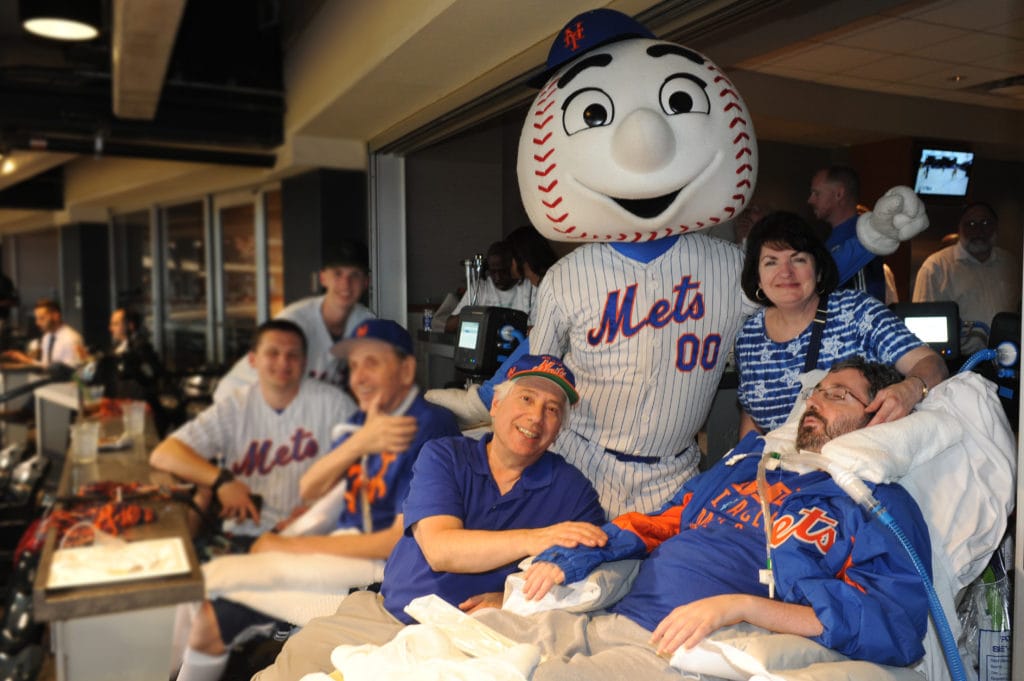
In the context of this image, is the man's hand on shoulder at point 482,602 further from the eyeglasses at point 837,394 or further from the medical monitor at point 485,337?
the eyeglasses at point 837,394

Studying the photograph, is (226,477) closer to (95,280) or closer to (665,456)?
(665,456)

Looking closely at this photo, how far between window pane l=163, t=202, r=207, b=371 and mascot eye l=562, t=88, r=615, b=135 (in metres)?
0.97

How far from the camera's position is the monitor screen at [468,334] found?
131cm

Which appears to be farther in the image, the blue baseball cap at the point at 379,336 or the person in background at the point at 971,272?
the person in background at the point at 971,272

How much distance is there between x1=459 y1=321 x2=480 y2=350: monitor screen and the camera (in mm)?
1310

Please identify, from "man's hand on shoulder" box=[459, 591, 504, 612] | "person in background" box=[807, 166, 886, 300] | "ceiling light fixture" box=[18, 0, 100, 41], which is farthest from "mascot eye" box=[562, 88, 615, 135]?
"ceiling light fixture" box=[18, 0, 100, 41]

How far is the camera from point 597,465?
1710mm

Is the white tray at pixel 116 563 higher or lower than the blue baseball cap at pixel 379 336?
lower

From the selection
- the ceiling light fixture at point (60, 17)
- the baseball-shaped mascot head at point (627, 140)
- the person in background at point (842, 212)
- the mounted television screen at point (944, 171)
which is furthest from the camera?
the ceiling light fixture at point (60, 17)

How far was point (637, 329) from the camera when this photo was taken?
1644 millimetres

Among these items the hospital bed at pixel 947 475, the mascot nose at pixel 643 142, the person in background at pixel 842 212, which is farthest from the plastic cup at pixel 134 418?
the person in background at pixel 842 212

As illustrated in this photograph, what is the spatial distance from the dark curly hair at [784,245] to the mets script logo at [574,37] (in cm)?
54

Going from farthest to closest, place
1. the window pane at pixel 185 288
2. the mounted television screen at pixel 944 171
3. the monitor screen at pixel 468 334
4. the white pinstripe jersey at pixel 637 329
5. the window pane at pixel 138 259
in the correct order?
the mounted television screen at pixel 944 171
the white pinstripe jersey at pixel 637 329
the monitor screen at pixel 468 334
the window pane at pixel 138 259
the window pane at pixel 185 288

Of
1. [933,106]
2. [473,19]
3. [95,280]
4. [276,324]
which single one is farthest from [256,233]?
[95,280]
